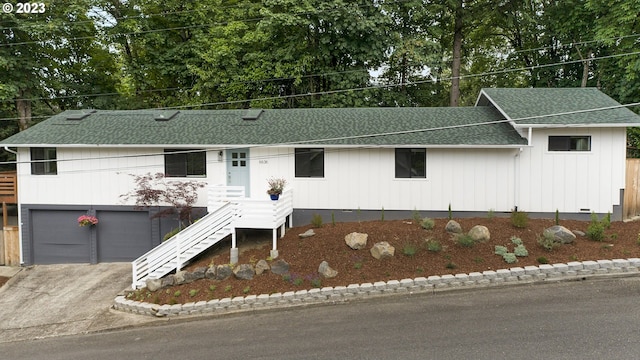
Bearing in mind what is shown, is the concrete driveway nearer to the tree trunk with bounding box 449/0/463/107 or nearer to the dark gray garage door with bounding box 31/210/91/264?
the dark gray garage door with bounding box 31/210/91/264

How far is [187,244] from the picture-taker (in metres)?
10.9

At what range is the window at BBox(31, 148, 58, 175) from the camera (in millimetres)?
13477

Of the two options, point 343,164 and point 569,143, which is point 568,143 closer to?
point 569,143

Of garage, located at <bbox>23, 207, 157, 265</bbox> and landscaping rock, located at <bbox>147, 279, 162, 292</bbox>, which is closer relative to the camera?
landscaping rock, located at <bbox>147, 279, 162, 292</bbox>

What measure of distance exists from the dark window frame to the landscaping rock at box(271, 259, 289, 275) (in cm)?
895

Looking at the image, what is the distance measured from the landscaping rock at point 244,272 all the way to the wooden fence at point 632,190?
11848 millimetres

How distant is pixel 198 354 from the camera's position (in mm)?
6723

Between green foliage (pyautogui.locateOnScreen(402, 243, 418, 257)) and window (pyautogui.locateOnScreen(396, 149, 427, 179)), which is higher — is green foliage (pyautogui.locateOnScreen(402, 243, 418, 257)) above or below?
below

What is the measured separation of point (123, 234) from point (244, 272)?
639 cm

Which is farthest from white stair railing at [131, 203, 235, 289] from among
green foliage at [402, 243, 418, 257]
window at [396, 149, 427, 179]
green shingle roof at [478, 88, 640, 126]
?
green shingle roof at [478, 88, 640, 126]

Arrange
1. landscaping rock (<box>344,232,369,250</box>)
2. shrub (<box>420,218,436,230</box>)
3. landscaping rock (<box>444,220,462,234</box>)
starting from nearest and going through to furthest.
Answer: landscaping rock (<box>344,232,369,250</box>) < landscaping rock (<box>444,220,462,234</box>) < shrub (<box>420,218,436,230</box>)

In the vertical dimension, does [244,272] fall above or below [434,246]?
below

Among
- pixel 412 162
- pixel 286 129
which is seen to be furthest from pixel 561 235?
pixel 286 129

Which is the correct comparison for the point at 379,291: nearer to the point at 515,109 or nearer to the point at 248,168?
the point at 248,168
